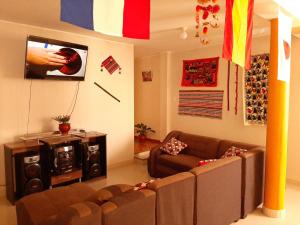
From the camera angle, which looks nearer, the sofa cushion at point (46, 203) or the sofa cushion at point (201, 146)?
the sofa cushion at point (46, 203)

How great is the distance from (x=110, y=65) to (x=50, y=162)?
2.09 m

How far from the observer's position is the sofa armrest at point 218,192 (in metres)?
2.20

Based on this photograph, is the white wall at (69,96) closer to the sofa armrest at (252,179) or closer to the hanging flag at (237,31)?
the sofa armrest at (252,179)

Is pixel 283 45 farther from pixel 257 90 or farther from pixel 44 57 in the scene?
pixel 44 57

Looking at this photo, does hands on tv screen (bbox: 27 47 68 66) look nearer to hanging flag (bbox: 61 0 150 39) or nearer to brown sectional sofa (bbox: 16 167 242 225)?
brown sectional sofa (bbox: 16 167 242 225)

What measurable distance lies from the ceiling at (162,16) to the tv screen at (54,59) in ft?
1.03

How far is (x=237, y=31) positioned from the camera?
1881 millimetres

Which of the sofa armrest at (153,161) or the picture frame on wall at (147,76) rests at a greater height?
the picture frame on wall at (147,76)

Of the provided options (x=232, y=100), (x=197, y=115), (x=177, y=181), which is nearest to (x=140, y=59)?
(x=197, y=115)

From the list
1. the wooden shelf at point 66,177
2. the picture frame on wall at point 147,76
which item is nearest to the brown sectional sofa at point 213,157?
the wooden shelf at point 66,177

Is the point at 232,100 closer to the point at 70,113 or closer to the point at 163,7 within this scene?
the point at 163,7

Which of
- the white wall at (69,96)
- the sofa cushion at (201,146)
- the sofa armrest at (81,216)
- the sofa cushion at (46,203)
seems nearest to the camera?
the sofa armrest at (81,216)

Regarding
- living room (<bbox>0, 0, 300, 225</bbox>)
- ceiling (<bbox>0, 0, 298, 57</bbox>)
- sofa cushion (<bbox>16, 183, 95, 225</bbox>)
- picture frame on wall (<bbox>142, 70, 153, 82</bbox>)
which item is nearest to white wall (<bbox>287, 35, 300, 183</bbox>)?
living room (<bbox>0, 0, 300, 225</bbox>)

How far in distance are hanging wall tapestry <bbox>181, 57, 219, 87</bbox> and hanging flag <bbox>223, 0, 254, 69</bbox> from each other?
2.85 metres
